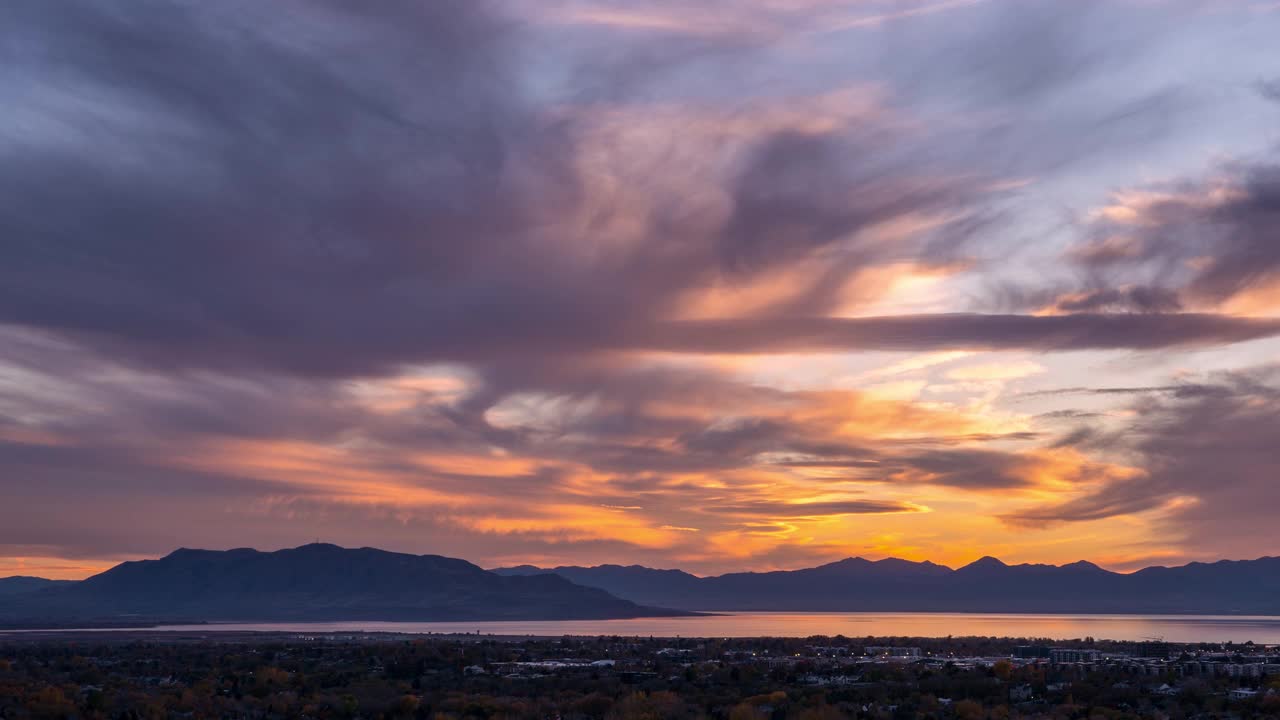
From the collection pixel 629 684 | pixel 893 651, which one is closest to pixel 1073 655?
pixel 893 651

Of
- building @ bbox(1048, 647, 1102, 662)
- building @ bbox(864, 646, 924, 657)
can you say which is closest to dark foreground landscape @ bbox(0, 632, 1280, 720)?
building @ bbox(1048, 647, 1102, 662)

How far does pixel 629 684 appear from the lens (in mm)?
70875

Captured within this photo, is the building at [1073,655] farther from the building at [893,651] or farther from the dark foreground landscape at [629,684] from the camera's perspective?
the building at [893,651]

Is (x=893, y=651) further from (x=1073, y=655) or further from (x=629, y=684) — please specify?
(x=629, y=684)

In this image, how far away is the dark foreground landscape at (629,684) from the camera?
56.0 metres

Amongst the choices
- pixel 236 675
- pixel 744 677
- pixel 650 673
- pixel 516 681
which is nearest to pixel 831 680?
pixel 744 677

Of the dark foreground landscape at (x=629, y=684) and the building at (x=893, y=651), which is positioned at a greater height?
the building at (x=893, y=651)

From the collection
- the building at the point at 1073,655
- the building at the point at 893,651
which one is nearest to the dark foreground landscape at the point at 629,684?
the building at the point at 1073,655

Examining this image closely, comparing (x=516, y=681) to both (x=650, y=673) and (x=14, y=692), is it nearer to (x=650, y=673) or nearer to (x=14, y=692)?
(x=650, y=673)

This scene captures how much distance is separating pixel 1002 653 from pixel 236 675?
66.7m

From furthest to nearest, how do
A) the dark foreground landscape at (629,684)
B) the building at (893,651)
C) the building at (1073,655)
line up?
the building at (893,651), the building at (1073,655), the dark foreground landscape at (629,684)

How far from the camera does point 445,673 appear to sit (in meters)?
79.2

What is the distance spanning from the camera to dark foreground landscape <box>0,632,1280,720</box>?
5603cm

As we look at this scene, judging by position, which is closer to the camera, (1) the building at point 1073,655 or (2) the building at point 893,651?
(1) the building at point 1073,655
